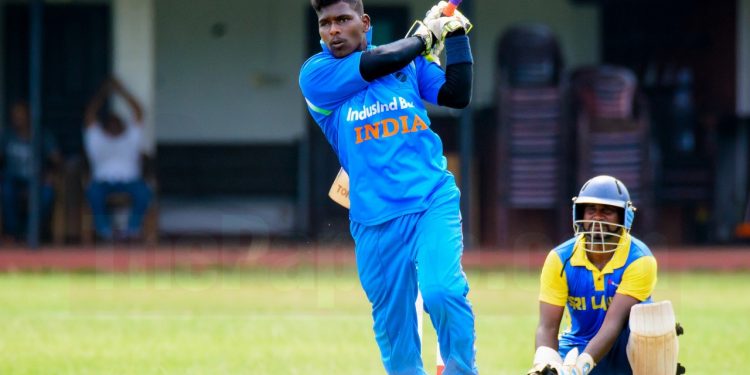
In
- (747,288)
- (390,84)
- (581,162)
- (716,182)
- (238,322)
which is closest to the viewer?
(390,84)

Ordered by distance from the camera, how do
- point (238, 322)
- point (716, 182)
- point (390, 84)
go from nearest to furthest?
point (390, 84) < point (238, 322) < point (716, 182)

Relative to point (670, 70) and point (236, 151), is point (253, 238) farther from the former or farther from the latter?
point (670, 70)

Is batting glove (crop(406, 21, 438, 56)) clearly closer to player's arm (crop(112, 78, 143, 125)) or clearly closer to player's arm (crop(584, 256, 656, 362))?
player's arm (crop(584, 256, 656, 362))

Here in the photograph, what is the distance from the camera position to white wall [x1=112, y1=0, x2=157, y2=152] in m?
19.9

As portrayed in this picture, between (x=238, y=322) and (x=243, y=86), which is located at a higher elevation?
(x=243, y=86)

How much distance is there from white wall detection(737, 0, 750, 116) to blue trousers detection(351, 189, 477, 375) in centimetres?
1453

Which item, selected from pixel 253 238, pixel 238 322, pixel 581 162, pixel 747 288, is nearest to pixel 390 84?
pixel 238 322

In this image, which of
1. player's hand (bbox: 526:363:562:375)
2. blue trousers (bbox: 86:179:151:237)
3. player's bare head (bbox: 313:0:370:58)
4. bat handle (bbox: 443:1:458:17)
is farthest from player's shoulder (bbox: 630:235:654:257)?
blue trousers (bbox: 86:179:151:237)

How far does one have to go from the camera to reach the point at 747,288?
627 inches

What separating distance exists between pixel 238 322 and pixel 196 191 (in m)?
8.63

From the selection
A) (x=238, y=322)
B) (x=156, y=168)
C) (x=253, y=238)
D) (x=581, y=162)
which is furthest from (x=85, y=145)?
(x=238, y=322)

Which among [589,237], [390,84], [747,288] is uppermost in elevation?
[390,84]

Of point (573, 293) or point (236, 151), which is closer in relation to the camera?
point (573, 293)

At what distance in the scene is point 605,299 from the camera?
743 cm
